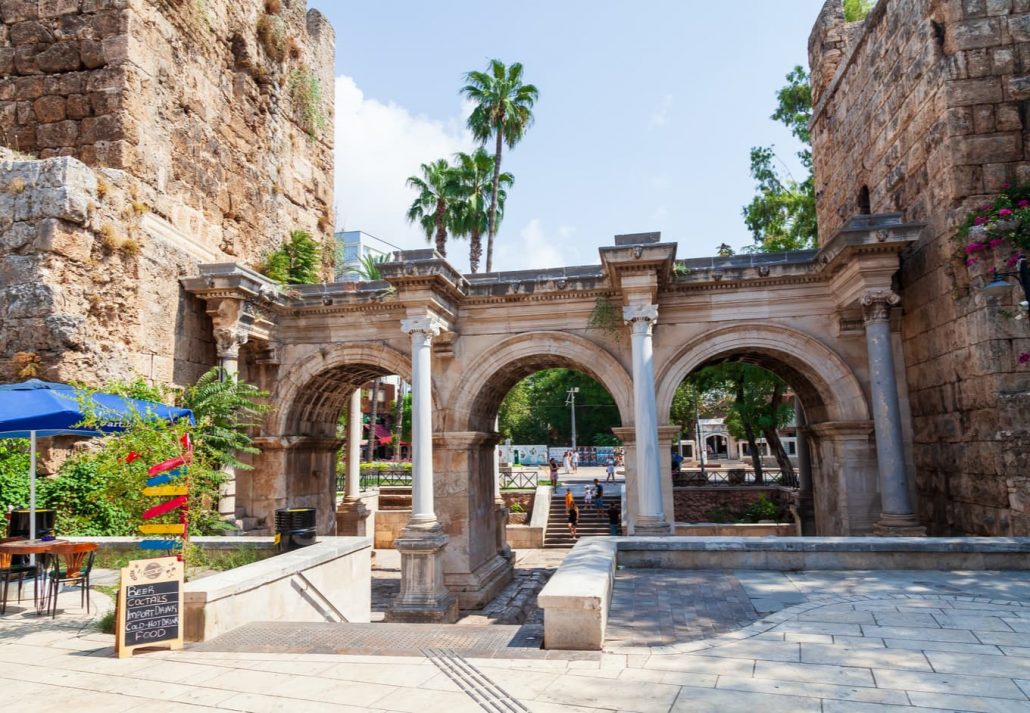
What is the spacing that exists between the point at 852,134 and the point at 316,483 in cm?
Answer: 1437

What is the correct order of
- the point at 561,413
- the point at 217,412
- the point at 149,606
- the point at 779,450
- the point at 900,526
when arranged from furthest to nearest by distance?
the point at 561,413 → the point at 779,450 → the point at 217,412 → the point at 900,526 → the point at 149,606

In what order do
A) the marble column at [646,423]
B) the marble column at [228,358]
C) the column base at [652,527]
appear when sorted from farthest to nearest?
1. the marble column at [228,358]
2. the marble column at [646,423]
3. the column base at [652,527]

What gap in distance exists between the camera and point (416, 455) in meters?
11.7

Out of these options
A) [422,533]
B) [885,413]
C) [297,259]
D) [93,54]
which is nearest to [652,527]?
[422,533]

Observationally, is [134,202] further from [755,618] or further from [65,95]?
[755,618]

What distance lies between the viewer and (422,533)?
11.5m

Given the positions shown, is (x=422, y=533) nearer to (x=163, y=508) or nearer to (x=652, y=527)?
(x=652, y=527)

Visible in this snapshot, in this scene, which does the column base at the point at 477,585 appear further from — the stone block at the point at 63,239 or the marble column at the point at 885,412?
the stone block at the point at 63,239

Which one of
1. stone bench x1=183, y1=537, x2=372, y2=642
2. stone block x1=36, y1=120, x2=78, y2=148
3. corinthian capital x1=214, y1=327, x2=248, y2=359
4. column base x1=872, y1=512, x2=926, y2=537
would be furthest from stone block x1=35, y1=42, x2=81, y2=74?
column base x1=872, y1=512, x2=926, y2=537

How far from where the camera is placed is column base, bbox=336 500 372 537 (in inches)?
708

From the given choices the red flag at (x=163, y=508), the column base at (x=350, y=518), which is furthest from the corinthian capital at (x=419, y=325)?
the column base at (x=350, y=518)

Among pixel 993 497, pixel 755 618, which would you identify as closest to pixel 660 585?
pixel 755 618

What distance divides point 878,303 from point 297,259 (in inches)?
494

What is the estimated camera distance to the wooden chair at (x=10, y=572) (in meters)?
6.86
